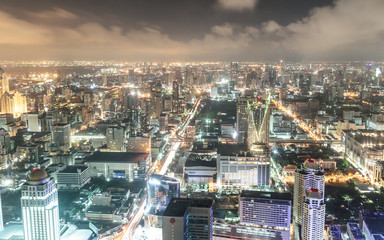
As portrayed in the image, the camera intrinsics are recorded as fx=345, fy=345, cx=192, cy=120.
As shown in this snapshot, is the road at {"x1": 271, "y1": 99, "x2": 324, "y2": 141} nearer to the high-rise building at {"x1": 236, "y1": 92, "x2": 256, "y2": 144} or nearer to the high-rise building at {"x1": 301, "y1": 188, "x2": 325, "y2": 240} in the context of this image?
the high-rise building at {"x1": 236, "y1": 92, "x2": 256, "y2": 144}

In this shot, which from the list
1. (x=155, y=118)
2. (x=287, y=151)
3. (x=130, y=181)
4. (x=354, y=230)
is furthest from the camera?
(x=155, y=118)

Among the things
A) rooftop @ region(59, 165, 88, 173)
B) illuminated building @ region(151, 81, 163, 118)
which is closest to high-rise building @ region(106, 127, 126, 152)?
rooftop @ region(59, 165, 88, 173)

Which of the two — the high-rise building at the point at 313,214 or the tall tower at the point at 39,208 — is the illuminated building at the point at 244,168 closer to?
the high-rise building at the point at 313,214

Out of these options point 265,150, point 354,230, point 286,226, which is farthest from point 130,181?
point 354,230

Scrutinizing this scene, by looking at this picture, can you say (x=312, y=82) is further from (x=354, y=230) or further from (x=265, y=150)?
(x=354, y=230)

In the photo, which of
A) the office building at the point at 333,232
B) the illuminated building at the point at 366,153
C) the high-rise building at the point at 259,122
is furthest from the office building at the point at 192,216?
the illuminated building at the point at 366,153

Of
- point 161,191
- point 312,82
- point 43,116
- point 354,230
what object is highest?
point 312,82
